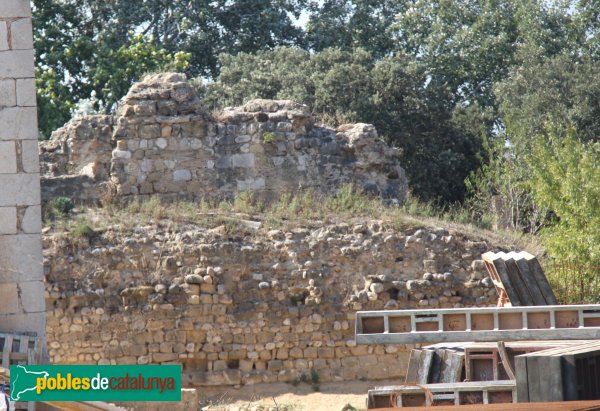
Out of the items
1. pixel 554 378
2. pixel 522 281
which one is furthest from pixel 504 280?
pixel 554 378

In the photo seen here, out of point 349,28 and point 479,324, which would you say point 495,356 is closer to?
point 479,324

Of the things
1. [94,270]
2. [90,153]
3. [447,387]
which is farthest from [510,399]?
[90,153]

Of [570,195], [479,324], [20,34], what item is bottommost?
[479,324]

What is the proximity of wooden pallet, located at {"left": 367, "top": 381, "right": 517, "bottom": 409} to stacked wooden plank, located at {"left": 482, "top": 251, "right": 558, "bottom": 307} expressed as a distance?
1875 mm

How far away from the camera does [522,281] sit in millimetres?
12352

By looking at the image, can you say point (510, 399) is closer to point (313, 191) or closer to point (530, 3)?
point (313, 191)

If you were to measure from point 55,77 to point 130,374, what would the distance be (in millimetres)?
19634

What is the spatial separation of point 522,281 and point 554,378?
321cm

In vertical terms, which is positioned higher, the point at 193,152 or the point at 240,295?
the point at 193,152

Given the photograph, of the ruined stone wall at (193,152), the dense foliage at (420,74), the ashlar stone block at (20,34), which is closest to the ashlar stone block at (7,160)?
the ashlar stone block at (20,34)

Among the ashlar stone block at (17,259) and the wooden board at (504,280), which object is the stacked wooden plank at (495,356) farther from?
the ashlar stone block at (17,259)

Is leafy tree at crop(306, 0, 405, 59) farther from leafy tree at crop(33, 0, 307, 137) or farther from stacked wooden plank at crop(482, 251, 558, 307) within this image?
stacked wooden plank at crop(482, 251, 558, 307)

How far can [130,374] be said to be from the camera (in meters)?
8.65

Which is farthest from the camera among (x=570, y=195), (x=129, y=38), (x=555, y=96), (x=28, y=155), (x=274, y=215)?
(x=129, y=38)
